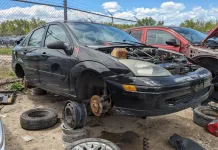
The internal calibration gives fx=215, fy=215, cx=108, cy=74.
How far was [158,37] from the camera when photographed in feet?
19.6

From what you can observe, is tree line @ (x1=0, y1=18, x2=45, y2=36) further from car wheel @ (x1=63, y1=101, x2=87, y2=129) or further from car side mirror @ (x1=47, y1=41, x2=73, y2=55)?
car wheel @ (x1=63, y1=101, x2=87, y2=129)

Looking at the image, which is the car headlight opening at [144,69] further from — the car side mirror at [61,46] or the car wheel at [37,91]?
the car wheel at [37,91]

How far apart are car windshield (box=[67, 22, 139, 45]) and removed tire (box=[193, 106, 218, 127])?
1.81m

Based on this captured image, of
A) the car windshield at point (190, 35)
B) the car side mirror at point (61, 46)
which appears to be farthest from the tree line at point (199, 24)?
the car side mirror at point (61, 46)

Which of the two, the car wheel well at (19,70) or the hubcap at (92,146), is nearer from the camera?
the hubcap at (92,146)

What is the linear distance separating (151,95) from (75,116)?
1.15 m

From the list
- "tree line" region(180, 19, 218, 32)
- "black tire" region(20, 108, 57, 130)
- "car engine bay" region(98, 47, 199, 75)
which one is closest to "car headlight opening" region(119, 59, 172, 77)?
"car engine bay" region(98, 47, 199, 75)

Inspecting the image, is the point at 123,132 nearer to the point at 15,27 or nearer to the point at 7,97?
the point at 7,97

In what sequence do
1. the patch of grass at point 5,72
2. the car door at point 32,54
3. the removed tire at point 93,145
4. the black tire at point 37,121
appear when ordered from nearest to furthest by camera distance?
the removed tire at point 93,145, the black tire at point 37,121, the car door at point 32,54, the patch of grass at point 5,72

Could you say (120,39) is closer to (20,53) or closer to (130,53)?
(130,53)

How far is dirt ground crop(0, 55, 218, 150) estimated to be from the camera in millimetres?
3082

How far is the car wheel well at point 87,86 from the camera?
321 cm

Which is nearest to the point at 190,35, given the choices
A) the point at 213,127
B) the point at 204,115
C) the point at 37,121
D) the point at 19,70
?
the point at 204,115

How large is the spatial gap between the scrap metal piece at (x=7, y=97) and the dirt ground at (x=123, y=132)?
22 centimetres
